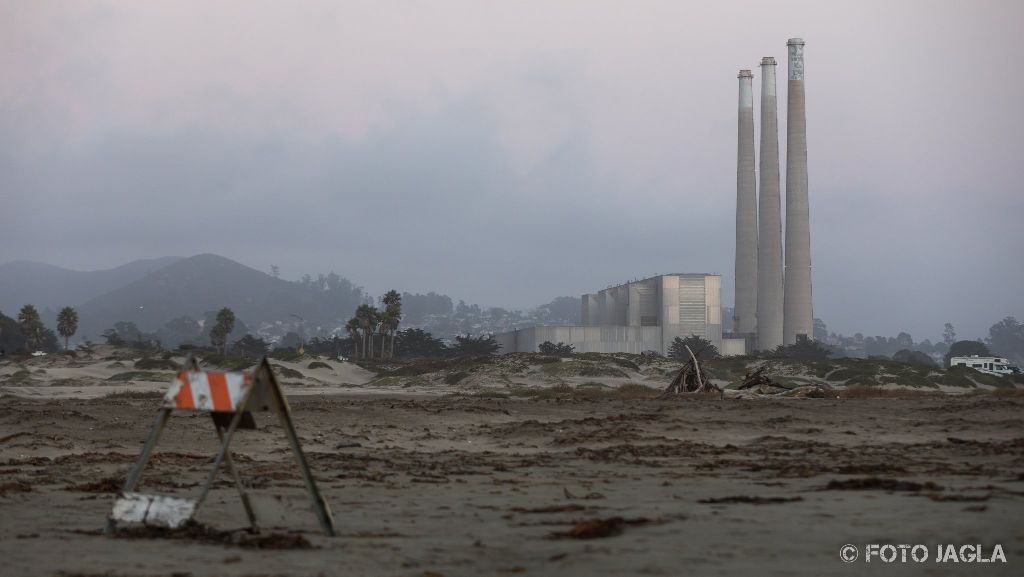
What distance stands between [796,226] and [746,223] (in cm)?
654

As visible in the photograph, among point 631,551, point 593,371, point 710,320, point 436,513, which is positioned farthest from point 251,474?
point 710,320

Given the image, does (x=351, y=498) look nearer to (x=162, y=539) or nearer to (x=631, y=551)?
(x=162, y=539)

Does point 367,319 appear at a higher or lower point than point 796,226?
lower

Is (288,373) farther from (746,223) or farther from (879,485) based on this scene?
(746,223)

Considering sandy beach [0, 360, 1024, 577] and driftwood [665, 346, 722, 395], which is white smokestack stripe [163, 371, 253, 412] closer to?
sandy beach [0, 360, 1024, 577]

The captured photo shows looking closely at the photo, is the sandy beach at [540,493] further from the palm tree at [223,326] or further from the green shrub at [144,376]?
the palm tree at [223,326]

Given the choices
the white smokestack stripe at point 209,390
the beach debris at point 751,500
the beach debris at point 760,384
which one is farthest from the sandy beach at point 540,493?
the beach debris at point 760,384

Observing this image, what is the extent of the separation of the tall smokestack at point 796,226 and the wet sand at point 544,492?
287 feet

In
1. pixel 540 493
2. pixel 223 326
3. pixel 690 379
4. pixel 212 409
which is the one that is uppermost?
pixel 223 326

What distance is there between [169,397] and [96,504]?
9.33 ft

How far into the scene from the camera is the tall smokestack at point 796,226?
108 meters

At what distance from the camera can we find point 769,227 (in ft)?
366

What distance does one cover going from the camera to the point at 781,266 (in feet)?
365

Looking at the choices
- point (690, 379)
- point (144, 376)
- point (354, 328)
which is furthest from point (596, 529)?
point (354, 328)
